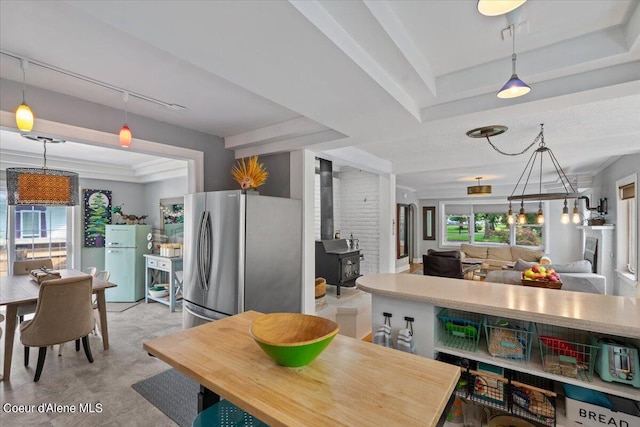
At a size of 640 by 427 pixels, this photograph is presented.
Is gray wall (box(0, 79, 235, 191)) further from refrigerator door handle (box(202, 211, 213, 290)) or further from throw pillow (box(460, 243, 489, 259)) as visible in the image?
throw pillow (box(460, 243, 489, 259))

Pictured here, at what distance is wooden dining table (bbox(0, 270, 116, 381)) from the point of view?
2691mm

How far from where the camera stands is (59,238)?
5203 millimetres

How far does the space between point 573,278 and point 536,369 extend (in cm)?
344

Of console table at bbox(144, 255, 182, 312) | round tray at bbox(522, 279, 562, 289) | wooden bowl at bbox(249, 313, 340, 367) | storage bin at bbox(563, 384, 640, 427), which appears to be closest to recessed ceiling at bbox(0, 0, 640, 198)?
wooden bowl at bbox(249, 313, 340, 367)

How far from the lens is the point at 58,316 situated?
2777 millimetres

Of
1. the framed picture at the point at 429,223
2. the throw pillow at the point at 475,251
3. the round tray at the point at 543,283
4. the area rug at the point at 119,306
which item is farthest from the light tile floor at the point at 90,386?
the framed picture at the point at 429,223

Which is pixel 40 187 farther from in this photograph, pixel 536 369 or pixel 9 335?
pixel 536 369

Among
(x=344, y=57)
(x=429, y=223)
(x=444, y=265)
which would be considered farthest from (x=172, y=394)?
(x=429, y=223)

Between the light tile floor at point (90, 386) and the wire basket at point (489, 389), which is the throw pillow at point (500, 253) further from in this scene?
the light tile floor at point (90, 386)

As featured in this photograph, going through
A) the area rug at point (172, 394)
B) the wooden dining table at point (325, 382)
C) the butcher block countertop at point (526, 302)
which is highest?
the butcher block countertop at point (526, 302)

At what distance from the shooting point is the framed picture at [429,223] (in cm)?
1010

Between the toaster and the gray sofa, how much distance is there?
293 centimetres

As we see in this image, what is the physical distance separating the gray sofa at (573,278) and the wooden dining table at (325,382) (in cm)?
400

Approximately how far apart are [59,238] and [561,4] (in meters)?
7.01
